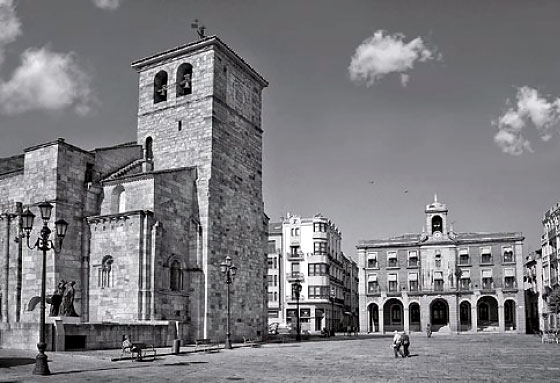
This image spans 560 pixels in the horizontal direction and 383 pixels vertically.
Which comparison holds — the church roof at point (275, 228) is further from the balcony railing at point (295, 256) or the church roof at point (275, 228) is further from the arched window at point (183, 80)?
the arched window at point (183, 80)

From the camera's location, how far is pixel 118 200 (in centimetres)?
3569

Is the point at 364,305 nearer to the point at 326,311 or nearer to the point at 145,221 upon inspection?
the point at 326,311

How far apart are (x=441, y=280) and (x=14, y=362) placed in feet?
190

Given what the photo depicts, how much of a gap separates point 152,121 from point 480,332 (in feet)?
153

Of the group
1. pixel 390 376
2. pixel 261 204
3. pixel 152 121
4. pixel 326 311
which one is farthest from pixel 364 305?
pixel 390 376

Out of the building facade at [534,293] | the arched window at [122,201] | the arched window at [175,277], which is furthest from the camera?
the building facade at [534,293]

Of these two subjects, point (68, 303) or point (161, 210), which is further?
point (161, 210)

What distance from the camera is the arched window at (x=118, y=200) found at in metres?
35.4

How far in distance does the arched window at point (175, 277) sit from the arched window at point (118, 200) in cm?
430

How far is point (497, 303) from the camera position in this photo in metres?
70.8

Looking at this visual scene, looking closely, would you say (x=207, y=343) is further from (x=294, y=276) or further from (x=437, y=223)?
(x=437, y=223)

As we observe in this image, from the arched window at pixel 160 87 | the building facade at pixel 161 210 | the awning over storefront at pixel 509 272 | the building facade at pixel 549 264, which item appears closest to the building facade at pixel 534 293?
the building facade at pixel 549 264

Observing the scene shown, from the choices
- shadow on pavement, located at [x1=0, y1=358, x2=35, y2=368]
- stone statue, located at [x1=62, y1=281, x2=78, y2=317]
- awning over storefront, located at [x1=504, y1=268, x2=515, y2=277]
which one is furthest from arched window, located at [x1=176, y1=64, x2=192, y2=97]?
awning over storefront, located at [x1=504, y1=268, x2=515, y2=277]

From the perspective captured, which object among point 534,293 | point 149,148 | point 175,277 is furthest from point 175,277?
point 534,293
